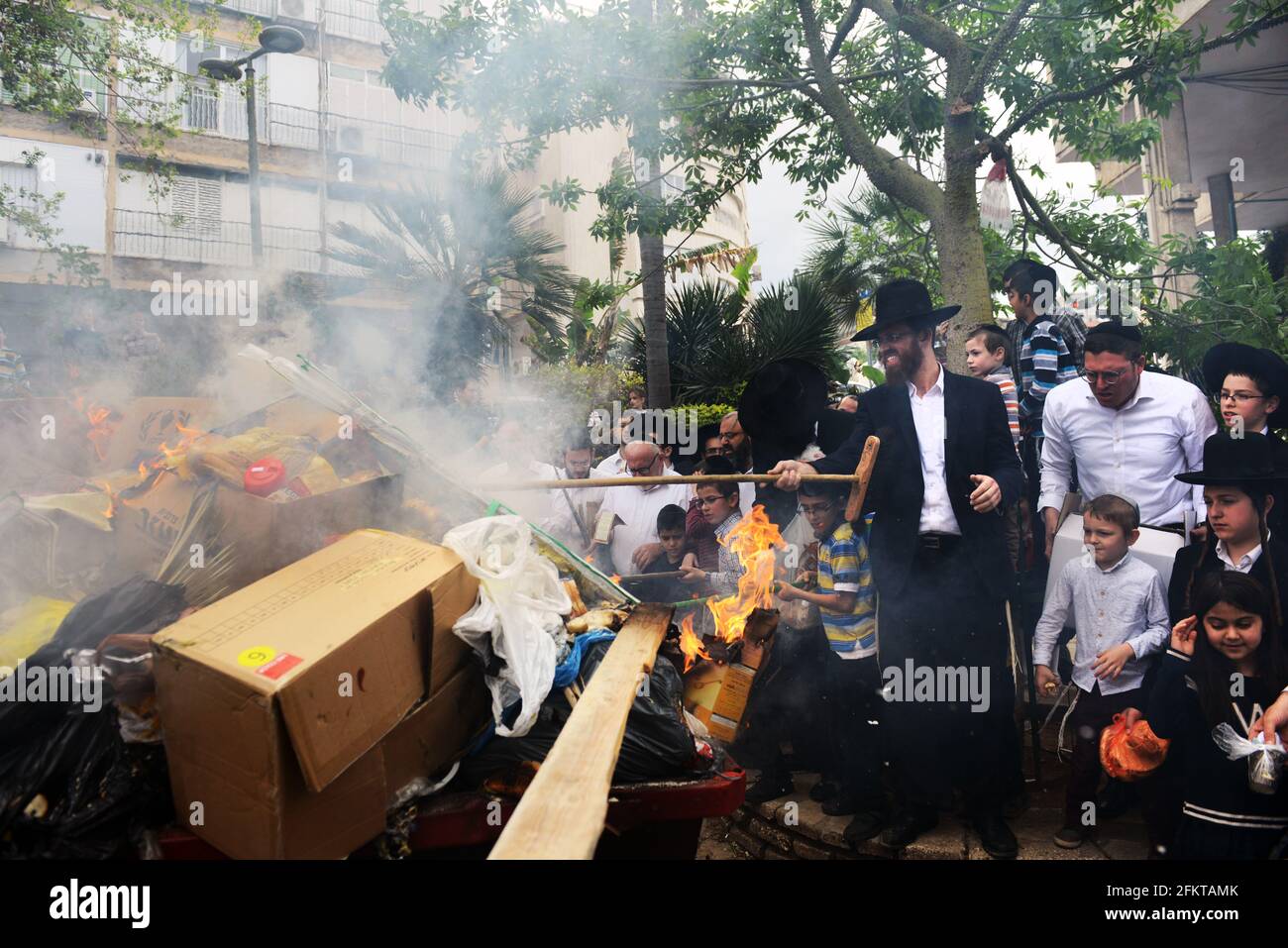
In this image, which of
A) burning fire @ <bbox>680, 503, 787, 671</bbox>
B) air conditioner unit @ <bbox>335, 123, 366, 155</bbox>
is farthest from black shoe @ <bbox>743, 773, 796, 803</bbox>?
air conditioner unit @ <bbox>335, 123, 366, 155</bbox>

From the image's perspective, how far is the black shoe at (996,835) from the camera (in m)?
3.29

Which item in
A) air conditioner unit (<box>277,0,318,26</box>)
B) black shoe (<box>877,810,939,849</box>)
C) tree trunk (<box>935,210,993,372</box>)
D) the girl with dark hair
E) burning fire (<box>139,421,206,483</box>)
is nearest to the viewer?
the girl with dark hair

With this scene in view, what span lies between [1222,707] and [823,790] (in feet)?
Result: 6.09

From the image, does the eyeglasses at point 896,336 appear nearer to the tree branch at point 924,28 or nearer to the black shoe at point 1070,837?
the black shoe at point 1070,837

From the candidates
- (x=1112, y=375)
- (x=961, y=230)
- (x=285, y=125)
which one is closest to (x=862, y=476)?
(x=1112, y=375)

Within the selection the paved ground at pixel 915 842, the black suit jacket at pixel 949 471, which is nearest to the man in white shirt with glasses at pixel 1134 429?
the black suit jacket at pixel 949 471

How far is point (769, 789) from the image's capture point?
13.3ft

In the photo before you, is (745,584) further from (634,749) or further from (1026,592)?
(634,749)

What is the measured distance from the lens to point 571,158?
2692 cm

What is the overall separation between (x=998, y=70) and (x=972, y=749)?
5032 millimetres

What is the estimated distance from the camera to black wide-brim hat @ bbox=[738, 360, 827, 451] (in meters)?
4.71

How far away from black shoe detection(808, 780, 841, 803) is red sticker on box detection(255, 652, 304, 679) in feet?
9.65

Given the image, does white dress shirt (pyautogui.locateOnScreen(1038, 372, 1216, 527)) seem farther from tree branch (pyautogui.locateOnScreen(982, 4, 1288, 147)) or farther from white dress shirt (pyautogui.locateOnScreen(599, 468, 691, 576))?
tree branch (pyautogui.locateOnScreen(982, 4, 1288, 147))

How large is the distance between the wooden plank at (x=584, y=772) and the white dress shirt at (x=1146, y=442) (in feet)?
8.25
